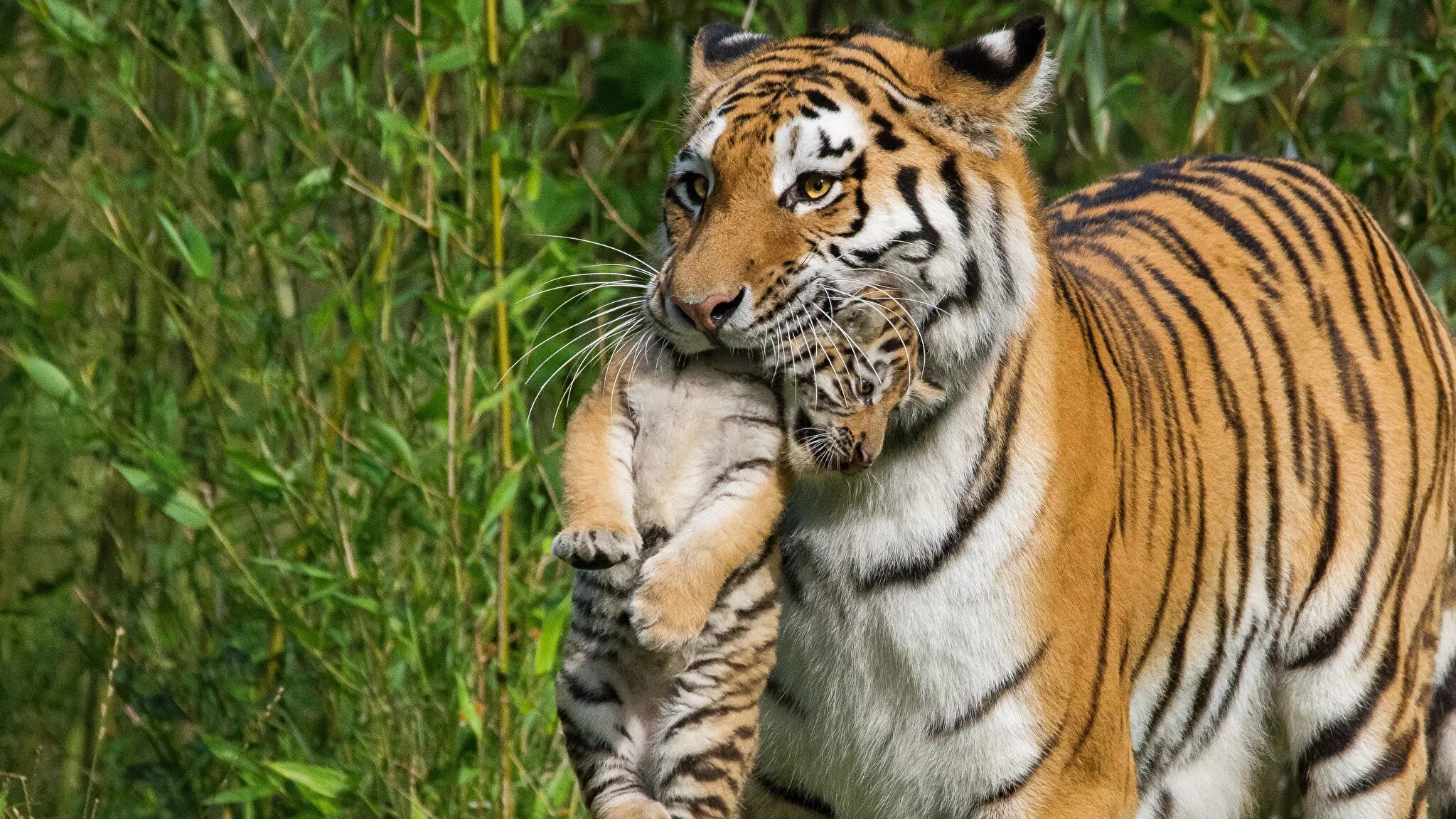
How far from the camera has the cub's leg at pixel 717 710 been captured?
2334 millimetres

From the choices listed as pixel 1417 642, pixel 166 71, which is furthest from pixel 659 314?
pixel 166 71

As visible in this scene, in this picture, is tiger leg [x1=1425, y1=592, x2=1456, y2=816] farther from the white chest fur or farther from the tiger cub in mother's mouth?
the tiger cub in mother's mouth

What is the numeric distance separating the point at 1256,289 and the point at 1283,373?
0.18 m

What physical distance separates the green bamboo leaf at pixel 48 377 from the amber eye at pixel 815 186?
151 cm

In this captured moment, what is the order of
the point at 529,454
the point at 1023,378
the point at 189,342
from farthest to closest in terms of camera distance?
the point at 189,342
the point at 529,454
the point at 1023,378

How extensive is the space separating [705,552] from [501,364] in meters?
1.26

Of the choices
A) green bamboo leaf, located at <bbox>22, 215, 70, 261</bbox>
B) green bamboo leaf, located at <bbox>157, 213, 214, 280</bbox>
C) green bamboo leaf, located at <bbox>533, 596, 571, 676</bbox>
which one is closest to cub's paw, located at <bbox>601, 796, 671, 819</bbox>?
green bamboo leaf, located at <bbox>533, 596, 571, 676</bbox>

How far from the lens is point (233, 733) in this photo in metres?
4.29

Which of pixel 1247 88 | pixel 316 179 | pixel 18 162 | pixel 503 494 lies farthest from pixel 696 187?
pixel 1247 88

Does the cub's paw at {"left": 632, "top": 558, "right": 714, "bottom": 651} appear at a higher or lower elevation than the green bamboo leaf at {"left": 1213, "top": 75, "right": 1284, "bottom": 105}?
lower

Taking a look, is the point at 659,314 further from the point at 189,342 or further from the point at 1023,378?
the point at 189,342

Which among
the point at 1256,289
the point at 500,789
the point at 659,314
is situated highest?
the point at 659,314

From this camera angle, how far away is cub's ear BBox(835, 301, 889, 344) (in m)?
2.39

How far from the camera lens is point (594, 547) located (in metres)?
2.15
